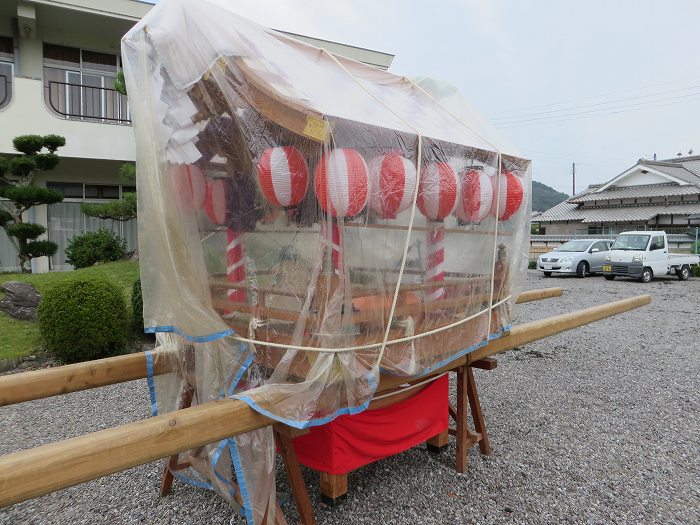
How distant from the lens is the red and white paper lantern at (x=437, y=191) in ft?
7.45

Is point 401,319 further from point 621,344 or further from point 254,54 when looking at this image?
point 621,344

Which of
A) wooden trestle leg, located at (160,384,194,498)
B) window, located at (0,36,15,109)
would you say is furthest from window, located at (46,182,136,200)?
wooden trestle leg, located at (160,384,194,498)

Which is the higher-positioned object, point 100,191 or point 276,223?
point 100,191

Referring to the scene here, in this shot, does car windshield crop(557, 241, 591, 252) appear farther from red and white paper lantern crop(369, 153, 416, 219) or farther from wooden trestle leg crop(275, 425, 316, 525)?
wooden trestle leg crop(275, 425, 316, 525)

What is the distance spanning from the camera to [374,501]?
2.81m

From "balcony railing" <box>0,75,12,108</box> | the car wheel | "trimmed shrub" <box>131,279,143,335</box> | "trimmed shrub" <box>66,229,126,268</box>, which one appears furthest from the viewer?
the car wheel

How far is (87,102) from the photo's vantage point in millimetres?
11609

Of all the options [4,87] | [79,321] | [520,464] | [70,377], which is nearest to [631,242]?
[520,464]

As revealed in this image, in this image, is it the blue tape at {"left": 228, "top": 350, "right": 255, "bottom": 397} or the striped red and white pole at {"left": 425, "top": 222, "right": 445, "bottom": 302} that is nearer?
the blue tape at {"left": 228, "top": 350, "right": 255, "bottom": 397}

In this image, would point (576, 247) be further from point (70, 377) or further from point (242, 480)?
point (70, 377)

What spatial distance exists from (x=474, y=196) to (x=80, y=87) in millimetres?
12023

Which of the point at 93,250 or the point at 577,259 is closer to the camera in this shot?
the point at 93,250

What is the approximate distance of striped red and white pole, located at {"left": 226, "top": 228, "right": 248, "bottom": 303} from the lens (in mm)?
2172

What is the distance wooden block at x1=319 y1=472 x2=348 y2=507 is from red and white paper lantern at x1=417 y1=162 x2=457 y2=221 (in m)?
1.42
